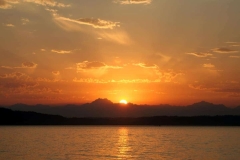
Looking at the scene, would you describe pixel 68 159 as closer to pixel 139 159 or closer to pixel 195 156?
pixel 139 159

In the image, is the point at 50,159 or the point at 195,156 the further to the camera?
the point at 195,156

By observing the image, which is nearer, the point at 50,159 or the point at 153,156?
the point at 50,159

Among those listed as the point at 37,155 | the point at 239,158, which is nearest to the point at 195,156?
the point at 239,158

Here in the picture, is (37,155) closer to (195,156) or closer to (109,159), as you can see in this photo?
(109,159)

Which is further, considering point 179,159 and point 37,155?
point 37,155

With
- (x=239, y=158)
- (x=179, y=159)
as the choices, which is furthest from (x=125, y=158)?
(x=239, y=158)

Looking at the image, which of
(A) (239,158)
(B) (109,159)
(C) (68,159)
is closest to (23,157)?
(C) (68,159)

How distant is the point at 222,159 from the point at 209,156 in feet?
12.5

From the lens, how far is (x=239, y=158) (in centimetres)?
5959

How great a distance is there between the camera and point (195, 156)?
61469 mm

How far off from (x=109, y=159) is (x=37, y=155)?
13.3 m

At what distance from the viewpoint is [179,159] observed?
57000 millimetres

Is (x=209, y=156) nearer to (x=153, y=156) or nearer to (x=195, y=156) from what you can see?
(x=195, y=156)

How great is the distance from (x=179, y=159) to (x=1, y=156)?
91.3 feet
